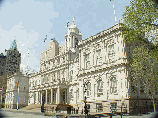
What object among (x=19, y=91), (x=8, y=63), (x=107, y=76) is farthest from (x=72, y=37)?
(x=8, y=63)

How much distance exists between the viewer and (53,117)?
93.5ft

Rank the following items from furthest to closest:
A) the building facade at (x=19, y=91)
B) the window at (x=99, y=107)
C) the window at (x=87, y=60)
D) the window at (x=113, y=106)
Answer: the building facade at (x=19, y=91), the window at (x=87, y=60), the window at (x=99, y=107), the window at (x=113, y=106)

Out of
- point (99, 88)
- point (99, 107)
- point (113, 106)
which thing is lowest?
point (99, 107)

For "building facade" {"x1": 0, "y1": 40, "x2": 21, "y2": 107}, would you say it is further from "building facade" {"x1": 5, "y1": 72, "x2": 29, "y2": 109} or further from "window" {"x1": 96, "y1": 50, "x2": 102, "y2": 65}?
"window" {"x1": 96, "y1": 50, "x2": 102, "y2": 65}

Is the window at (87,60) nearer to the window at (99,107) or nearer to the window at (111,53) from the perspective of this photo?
the window at (111,53)

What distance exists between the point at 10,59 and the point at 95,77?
86744 mm

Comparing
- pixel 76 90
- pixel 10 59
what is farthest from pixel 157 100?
pixel 10 59

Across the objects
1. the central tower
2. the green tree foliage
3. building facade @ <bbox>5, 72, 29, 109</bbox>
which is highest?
the central tower

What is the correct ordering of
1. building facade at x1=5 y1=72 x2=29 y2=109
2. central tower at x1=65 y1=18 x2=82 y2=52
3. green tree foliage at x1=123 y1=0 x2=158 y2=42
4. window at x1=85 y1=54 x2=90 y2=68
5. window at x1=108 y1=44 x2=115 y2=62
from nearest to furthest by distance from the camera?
1. green tree foliage at x1=123 y1=0 x2=158 y2=42
2. window at x1=108 y1=44 x2=115 y2=62
3. window at x1=85 y1=54 x2=90 y2=68
4. central tower at x1=65 y1=18 x2=82 y2=52
5. building facade at x1=5 y1=72 x2=29 y2=109

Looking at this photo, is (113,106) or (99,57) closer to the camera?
(113,106)

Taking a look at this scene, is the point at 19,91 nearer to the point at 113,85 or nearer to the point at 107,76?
the point at 107,76

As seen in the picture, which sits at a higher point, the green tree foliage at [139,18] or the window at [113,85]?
the green tree foliage at [139,18]

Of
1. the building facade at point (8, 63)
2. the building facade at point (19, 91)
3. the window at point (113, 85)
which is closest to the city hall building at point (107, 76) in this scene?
the window at point (113, 85)

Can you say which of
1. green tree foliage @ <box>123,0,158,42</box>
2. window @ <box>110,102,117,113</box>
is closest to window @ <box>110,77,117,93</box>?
window @ <box>110,102,117,113</box>
